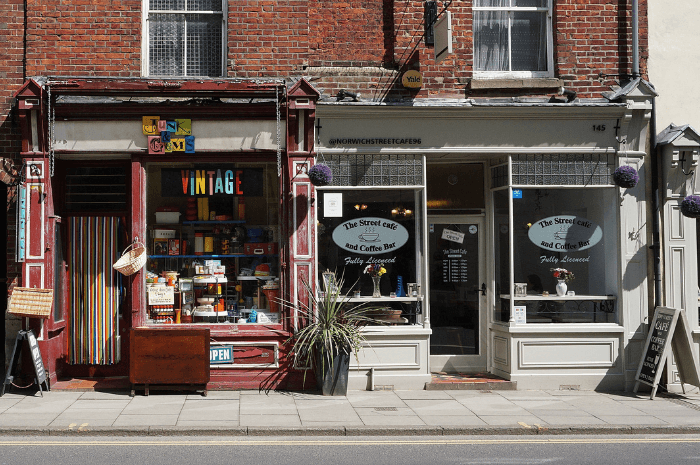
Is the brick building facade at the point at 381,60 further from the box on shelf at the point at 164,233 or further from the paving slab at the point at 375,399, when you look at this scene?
the box on shelf at the point at 164,233

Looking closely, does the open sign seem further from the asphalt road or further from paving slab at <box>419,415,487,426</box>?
paving slab at <box>419,415,487,426</box>

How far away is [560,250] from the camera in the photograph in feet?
34.3

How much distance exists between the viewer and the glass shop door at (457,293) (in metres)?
10.9

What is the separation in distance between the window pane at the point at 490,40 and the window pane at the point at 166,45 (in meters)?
4.50

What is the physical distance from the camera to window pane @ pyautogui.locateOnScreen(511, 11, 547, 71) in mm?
10633

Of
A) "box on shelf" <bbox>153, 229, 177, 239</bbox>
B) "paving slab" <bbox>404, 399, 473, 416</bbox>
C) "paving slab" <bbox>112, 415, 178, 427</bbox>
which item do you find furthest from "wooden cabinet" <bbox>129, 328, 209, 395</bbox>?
"paving slab" <bbox>404, 399, 473, 416</bbox>

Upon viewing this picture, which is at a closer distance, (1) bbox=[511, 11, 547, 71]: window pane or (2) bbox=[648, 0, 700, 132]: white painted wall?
(2) bbox=[648, 0, 700, 132]: white painted wall

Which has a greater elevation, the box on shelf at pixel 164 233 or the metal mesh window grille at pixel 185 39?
the metal mesh window grille at pixel 185 39

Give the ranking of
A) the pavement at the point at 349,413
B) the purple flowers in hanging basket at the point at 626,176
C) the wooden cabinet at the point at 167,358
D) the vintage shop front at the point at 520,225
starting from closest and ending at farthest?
the pavement at the point at 349,413
the wooden cabinet at the point at 167,358
the purple flowers in hanging basket at the point at 626,176
the vintage shop front at the point at 520,225

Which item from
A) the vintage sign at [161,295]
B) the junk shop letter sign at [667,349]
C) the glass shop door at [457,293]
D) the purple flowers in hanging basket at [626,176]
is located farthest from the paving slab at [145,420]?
the purple flowers in hanging basket at [626,176]

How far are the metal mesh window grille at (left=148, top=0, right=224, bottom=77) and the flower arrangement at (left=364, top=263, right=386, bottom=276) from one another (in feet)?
12.1

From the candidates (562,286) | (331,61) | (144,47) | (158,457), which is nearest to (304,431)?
(158,457)

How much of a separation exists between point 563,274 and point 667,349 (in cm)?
177

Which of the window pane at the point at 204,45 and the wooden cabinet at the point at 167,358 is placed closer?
the wooden cabinet at the point at 167,358
